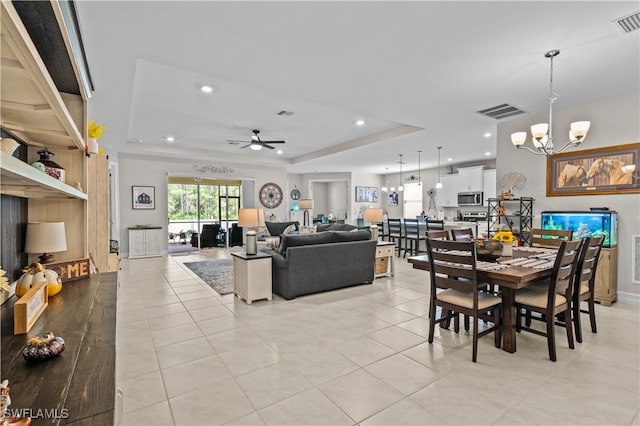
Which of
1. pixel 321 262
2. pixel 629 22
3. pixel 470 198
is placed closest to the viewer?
pixel 629 22

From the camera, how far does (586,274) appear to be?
2.84 metres

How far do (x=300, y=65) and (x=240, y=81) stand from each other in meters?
0.79

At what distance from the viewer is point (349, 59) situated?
10.1 ft

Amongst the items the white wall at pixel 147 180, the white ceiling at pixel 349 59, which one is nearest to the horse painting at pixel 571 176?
the white ceiling at pixel 349 59

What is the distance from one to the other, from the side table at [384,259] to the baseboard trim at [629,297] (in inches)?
116

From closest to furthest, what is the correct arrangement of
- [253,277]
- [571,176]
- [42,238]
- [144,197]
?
1. [42,238]
2. [253,277]
3. [571,176]
4. [144,197]

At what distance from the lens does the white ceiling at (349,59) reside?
2330 millimetres

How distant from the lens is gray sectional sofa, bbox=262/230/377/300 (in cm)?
411

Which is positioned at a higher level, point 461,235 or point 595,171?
point 595,171

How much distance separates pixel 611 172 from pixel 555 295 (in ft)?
9.02

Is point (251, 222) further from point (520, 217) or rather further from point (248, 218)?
point (520, 217)

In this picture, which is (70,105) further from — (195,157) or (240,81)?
(195,157)

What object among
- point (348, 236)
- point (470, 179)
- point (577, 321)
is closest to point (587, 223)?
point (577, 321)

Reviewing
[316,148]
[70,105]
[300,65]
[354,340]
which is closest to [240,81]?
Answer: [300,65]
